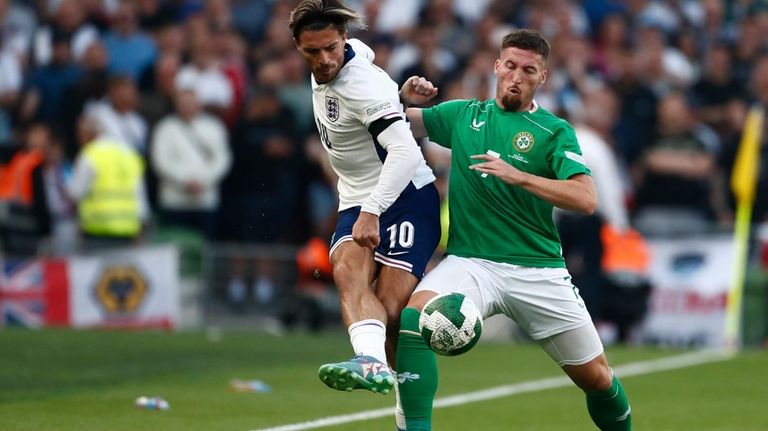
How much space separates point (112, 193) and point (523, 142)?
10.4m

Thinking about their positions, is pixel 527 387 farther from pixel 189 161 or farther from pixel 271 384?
pixel 189 161

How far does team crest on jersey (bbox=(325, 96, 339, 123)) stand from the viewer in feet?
26.7

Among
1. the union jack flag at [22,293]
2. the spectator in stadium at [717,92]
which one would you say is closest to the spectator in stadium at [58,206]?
the union jack flag at [22,293]

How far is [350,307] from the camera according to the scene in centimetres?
793

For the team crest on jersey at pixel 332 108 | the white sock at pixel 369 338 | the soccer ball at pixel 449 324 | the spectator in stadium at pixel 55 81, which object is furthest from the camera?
the spectator in stadium at pixel 55 81

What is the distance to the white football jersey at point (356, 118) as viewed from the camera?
316 inches

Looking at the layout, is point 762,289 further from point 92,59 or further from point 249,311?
point 92,59

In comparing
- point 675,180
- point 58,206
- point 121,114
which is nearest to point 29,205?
point 58,206

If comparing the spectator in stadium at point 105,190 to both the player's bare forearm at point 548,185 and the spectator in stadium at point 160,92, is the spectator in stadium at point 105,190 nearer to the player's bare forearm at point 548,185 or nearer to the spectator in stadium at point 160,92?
the spectator in stadium at point 160,92

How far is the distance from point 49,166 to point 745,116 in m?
8.31

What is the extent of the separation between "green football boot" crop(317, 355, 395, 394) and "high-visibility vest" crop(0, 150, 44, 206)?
1081 centimetres

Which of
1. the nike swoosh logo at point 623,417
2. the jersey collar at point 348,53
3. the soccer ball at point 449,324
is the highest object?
the jersey collar at point 348,53

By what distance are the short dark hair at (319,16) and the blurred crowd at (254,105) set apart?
8679 mm

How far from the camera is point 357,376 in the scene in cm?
723
